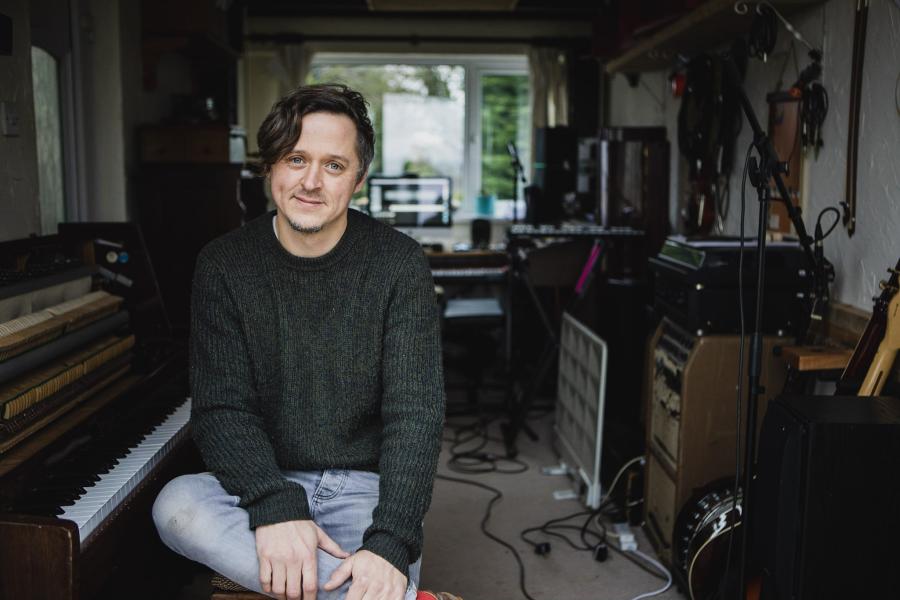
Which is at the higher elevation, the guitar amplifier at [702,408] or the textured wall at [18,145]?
the textured wall at [18,145]

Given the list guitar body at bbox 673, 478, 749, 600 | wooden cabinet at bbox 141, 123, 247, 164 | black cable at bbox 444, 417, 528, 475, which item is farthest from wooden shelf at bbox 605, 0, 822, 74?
wooden cabinet at bbox 141, 123, 247, 164

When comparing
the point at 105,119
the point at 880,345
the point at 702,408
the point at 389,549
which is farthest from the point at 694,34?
the point at 389,549

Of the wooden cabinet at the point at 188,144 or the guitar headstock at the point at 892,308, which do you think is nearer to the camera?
the guitar headstock at the point at 892,308

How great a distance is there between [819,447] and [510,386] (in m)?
→ 2.96

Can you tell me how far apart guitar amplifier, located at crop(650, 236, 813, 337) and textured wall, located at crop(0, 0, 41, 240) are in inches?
78.4

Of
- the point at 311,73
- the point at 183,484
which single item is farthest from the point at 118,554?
the point at 311,73

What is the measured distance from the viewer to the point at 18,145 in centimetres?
248

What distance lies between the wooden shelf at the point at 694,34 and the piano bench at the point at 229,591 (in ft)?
7.99

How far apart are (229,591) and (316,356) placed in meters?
0.47

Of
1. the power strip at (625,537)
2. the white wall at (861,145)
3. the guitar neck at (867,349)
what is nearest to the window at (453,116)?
the white wall at (861,145)

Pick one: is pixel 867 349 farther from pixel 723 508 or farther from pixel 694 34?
pixel 694 34

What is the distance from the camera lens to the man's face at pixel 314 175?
5.92 feet

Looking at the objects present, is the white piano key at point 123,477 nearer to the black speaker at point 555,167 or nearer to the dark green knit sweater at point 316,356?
the dark green knit sweater at point 316,356

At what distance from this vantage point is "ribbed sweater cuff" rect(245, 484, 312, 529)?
5.33 ft
